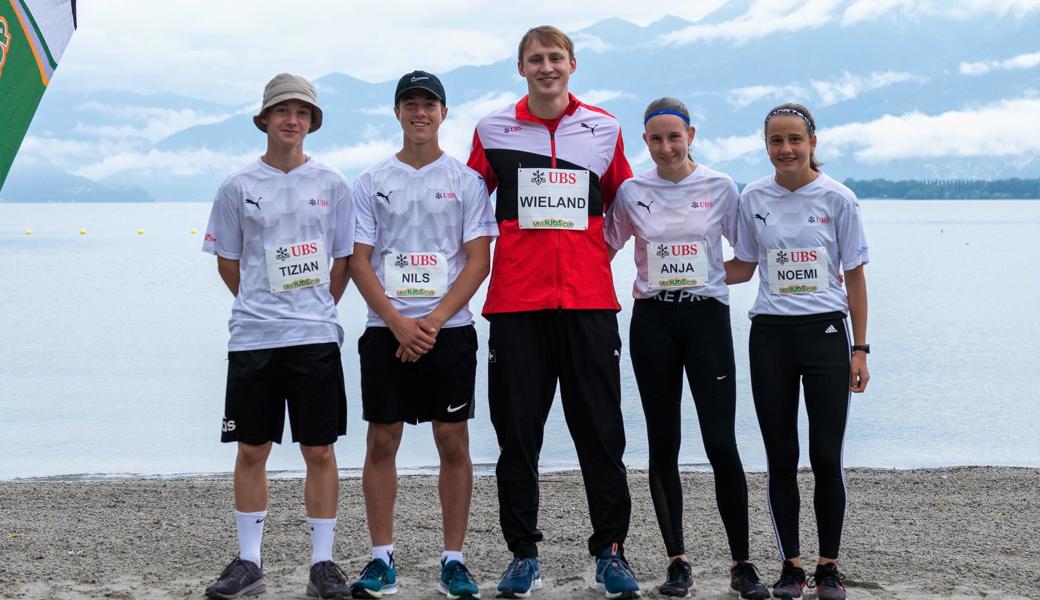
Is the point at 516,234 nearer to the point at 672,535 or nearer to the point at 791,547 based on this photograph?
the point at 672,535

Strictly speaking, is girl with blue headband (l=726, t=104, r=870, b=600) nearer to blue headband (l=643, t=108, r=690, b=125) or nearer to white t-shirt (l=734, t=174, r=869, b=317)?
white t-shirt (l=734, t=174, r=869, b=317)

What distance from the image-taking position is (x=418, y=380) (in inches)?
171

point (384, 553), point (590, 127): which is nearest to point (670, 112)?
point (590, 127)

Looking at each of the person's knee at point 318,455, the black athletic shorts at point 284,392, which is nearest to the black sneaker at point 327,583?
the person's knee at point 318,455

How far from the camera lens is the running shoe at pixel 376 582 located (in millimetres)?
4297

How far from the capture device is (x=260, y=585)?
441 centimetres

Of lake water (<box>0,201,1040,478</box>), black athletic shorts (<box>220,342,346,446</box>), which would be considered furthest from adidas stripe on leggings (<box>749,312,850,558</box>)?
lake water (<box>0,201,1040,478</box>)

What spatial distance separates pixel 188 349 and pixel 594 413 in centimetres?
1544

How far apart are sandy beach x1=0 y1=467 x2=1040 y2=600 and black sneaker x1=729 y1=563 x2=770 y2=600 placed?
7 centimetres

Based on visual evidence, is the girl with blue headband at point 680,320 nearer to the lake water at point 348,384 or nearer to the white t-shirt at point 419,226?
the white t-shirt at point 419,226

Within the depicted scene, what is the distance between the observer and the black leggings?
4344 millimetres

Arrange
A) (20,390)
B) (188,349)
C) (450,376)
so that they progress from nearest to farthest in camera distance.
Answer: (450,376), (20,390), (188,349)

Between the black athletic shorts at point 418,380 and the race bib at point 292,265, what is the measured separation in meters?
0.33

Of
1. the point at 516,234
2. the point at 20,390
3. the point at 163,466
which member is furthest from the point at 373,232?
the point at 20,390
